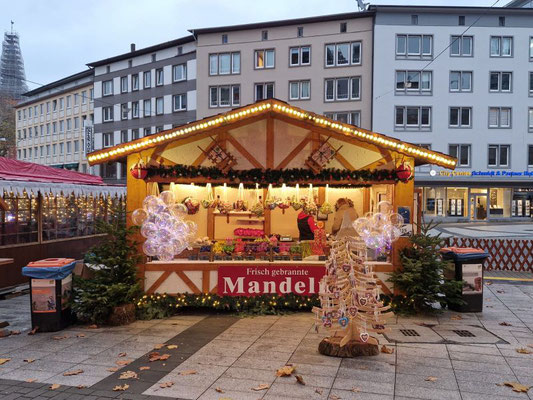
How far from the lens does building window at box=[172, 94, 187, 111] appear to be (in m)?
40.6

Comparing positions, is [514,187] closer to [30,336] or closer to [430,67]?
[430,67]

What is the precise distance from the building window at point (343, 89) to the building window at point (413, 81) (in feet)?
10.5

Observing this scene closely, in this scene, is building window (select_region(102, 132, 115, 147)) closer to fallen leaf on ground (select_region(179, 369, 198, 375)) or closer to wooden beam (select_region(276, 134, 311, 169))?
wooden beam (select_region(276, 134, 311, 169))

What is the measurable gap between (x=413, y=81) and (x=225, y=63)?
1586 centimetres

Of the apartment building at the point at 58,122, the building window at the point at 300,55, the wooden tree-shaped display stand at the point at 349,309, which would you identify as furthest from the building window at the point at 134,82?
the wooden tree-shaped display stand at the point at 349,309

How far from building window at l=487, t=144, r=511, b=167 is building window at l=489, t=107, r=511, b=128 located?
161 cm

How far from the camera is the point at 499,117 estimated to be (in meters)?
35.4

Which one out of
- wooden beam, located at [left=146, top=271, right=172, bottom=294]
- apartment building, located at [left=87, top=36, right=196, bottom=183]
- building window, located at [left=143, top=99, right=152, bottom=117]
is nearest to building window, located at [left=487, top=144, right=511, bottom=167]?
apartment building, located at [left=87, top=36, right=196, bottom=183]

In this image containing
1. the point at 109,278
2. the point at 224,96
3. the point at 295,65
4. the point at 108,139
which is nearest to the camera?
the point at 109,278

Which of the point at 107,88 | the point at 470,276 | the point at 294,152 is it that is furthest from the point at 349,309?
the point at 107,88

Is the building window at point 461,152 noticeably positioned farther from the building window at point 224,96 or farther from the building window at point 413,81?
the building window at point 224,96

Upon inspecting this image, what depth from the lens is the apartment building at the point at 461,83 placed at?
34.7 meters

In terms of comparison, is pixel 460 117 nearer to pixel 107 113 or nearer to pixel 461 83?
pixel 461 83

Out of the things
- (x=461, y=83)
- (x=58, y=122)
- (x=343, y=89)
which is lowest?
(x=343, y=89)
